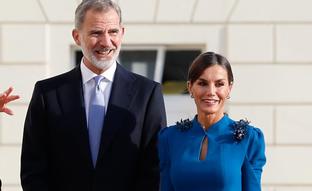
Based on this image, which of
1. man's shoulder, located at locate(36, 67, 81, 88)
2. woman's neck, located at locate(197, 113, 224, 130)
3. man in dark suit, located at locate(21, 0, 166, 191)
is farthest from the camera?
man's shoulder, located at locate(36, 67, 81, 88)

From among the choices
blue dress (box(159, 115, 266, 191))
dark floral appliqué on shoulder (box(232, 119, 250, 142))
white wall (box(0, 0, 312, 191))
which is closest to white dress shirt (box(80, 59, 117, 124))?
blue dress (box(159, 115, 266, 191))

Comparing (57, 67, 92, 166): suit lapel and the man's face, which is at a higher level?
the man's face

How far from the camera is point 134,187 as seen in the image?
3.85m

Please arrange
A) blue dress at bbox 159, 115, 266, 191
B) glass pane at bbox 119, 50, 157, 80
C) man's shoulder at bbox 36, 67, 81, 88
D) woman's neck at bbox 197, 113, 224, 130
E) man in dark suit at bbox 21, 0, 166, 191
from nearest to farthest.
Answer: blue dress at bbox 159, 115, 266, 191
woman's neck at bbox 197, 113, 224, 130
man in dark suit at bbox 21, 0, 166, 191
man's shoulder at bbox 36, 67, 81, 88
glass pane at bbox 119, 50, 157, 80

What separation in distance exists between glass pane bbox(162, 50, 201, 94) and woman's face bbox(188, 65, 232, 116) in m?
3.91

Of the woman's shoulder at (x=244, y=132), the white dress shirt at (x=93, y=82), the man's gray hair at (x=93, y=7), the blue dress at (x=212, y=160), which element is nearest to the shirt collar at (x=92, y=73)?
the white dress shirt at (x=93, y=82)

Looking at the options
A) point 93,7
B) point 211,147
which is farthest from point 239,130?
point 93,7

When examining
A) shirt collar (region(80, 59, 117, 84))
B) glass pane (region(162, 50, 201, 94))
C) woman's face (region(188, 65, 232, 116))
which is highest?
glass pane (region(162, 50, 201, 94))

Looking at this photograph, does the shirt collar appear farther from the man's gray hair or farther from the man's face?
the man's gray hair

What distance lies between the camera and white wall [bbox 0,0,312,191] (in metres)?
7.31

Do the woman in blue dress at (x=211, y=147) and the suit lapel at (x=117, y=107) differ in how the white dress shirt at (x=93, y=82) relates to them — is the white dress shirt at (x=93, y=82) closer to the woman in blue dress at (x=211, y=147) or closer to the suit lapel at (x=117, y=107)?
the suit lapel at (x=117, y=107)

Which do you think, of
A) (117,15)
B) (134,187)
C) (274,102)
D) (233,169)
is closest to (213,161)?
(233,169)

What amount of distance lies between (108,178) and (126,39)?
365 centimetres

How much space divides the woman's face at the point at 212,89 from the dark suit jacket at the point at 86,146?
0.33m
